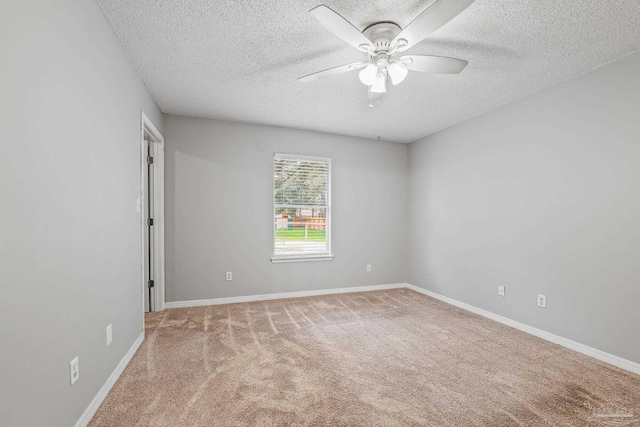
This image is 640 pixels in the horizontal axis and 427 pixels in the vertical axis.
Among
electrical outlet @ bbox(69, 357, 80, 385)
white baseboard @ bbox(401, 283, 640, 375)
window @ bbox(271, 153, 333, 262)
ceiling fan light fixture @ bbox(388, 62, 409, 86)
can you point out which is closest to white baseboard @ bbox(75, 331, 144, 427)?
electrical outlet @ bbox(69, 357, 80, 385)

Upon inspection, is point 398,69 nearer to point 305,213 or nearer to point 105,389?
point 305,213

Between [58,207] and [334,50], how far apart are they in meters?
2.17

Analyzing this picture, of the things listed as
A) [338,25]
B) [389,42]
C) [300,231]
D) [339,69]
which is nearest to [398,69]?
[389,42]

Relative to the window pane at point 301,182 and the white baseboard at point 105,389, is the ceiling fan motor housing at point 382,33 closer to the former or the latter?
the window pane at point 301,182

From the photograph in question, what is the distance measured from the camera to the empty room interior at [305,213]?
1513mm

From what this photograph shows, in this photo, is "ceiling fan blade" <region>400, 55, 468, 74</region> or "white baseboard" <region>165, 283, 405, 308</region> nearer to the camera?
"ceiling fan blade" <region>400, 55, 468, 74</region>

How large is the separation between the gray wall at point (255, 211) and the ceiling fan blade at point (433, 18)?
9.55 feet

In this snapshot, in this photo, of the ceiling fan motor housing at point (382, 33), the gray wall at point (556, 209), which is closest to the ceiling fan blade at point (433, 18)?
the ceiling fan motor housing at point (382, 33)

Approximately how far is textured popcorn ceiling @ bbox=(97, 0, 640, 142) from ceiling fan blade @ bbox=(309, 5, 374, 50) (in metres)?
0.23

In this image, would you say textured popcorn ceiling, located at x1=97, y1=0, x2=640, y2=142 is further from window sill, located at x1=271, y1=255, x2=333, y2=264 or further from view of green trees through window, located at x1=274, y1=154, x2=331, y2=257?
window sill, located at x1=271, y1=255, x2=333, y2=264

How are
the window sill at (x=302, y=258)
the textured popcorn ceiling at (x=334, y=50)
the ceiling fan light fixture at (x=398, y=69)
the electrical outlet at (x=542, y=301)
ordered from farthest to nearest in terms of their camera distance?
the window sill at (x=302, y=258) → the electrical outlet at (x=542, y=301) → the ceiling fan light fixture at (x=398, y=69) → the textured popcorn ceiling at (x=334, y=50)

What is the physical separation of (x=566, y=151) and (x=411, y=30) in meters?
Result: 2.26

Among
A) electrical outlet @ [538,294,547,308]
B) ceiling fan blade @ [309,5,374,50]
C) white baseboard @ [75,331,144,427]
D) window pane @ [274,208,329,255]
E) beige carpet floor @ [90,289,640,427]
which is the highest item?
ceiling fan blade @ [309,5,374,50]

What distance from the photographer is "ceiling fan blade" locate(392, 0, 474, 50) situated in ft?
4.97
